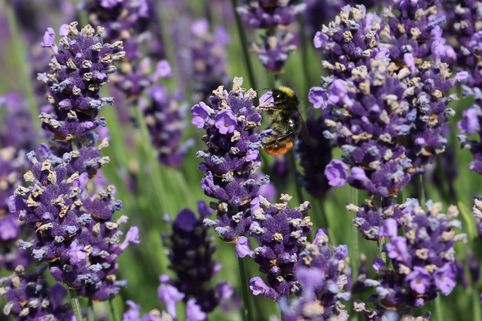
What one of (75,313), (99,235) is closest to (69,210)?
(99,235)

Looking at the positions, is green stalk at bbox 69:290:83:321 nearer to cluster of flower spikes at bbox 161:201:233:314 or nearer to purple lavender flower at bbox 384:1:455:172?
cluster of flower spikes at bbox 161:201:233:314

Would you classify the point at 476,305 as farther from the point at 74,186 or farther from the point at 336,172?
the point at 74,186

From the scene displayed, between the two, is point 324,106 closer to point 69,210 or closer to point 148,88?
point 69,210

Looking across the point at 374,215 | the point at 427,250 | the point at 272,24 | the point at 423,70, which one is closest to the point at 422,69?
the point at 423,70

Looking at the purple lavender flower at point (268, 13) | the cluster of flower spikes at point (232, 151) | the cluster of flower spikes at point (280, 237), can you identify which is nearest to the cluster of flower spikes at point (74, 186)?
the cluster of flower spikes at point (232, 151)

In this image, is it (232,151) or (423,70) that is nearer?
(232,151)

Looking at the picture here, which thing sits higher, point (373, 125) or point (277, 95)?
point (373, 125)
